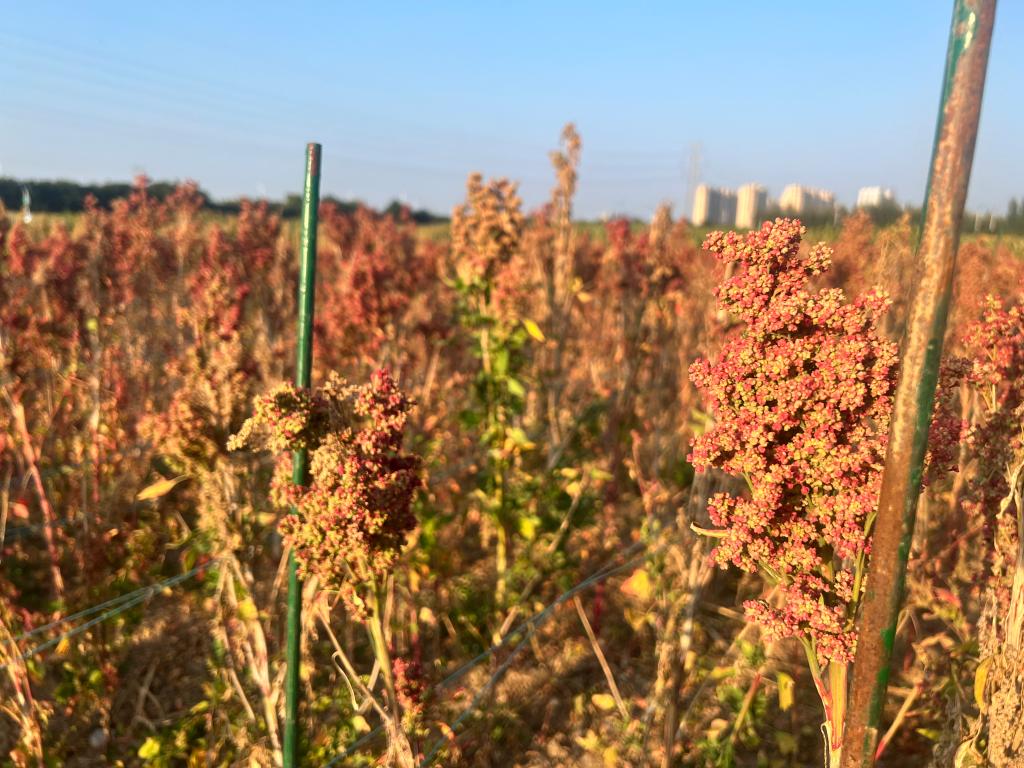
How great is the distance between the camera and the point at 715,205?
177 inches

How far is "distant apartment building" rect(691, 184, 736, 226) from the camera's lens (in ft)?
10.7

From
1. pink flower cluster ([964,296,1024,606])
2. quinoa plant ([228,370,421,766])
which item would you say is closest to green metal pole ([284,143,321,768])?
quinoa plant ([228,370,421,766])

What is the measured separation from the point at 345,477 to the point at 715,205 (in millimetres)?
3873

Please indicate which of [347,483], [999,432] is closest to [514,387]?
[347,483]

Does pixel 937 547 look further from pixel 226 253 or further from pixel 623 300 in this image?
pixel 226 253

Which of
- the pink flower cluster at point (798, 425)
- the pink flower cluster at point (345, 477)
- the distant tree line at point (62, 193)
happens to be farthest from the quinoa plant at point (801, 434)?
the distant tree line at point (62, 193)

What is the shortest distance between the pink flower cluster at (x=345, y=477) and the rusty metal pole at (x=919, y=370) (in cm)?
103

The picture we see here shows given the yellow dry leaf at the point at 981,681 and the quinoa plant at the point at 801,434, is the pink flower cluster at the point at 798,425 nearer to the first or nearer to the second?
the quinoa plant at the point at 801,434

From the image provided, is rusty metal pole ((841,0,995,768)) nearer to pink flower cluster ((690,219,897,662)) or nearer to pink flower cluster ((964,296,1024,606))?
pink flower cluster ((690,219,897,662))

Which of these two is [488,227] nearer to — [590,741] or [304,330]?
[304,330]

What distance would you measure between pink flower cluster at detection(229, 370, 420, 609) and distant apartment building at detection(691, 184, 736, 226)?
1.89m

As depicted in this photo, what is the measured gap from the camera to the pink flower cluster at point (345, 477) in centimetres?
147

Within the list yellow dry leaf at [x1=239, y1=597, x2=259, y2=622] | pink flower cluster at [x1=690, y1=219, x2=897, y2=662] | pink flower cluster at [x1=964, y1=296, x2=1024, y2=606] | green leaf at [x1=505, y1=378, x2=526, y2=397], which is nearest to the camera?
pink flower cluster at [x1=690, y1=219, x2=897, y2=662]

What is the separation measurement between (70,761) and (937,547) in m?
4.95
